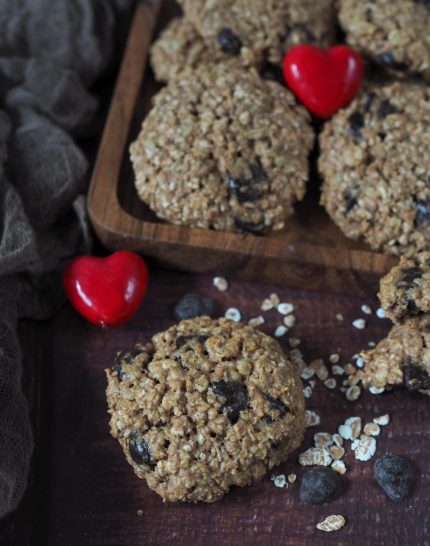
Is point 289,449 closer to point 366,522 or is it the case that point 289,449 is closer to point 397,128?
point 366,522

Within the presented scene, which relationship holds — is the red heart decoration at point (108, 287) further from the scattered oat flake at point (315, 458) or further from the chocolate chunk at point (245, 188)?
the scattered oat flake at point (315, 458)

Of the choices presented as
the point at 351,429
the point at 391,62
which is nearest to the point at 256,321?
the point at 351,429

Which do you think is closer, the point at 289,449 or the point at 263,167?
the point at 289,449

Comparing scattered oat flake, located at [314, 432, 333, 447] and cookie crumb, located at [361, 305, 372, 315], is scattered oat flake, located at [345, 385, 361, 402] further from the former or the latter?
cookie crumb, located at [361, 305, 372, 315]

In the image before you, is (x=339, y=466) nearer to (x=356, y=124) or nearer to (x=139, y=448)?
(x=139, y=448)

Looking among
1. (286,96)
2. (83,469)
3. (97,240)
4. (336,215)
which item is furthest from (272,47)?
(83,469)

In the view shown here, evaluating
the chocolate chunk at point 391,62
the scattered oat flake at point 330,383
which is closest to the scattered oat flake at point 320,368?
the scattered oat flake at point 330,383
